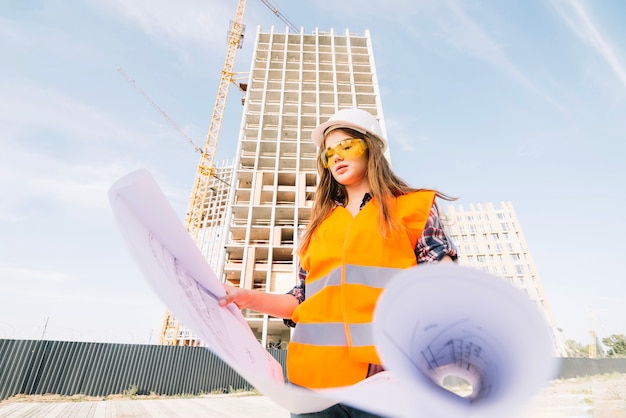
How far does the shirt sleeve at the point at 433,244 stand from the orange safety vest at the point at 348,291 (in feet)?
0.06

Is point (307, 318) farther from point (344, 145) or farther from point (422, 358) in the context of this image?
point (344, 145)

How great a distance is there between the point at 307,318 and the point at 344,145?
560mm

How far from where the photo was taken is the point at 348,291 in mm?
823

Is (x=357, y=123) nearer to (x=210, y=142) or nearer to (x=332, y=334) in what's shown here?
(x=332, y=334)

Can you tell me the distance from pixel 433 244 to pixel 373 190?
0.79 feet

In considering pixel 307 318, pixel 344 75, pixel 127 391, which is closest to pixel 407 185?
pixel 307 318

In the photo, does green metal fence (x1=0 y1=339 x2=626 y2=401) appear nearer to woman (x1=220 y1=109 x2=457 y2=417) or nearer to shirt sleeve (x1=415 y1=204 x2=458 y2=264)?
woman (x1=220 y1=109 x2=457 y2=417)

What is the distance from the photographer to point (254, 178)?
24469 mm

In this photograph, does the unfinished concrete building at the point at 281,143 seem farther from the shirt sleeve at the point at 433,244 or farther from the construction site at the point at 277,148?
the shirt sleeve at the point at 433,244

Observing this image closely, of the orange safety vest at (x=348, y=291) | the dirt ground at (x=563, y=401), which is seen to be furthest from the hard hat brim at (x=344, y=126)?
the dirt ground at (x=563, y=401)

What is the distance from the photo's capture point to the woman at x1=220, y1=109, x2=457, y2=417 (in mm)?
773

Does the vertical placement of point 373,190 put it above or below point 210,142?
below

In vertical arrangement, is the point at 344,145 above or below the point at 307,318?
above

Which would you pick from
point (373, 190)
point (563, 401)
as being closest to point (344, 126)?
point (373, 190)
